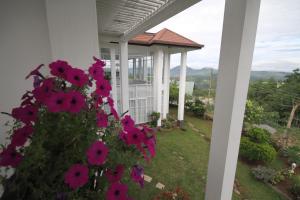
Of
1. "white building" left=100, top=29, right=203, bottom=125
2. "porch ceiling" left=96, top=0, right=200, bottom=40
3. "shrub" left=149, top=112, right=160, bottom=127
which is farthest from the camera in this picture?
"shrub" left=149, top=112, right=160, bottom=127

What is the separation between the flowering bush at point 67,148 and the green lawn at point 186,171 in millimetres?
1574

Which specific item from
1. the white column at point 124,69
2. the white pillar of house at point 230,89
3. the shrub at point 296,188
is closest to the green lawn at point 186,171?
the shrub at point 296,188

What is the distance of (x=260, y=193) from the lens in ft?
10.5

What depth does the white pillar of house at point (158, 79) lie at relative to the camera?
6.27 m

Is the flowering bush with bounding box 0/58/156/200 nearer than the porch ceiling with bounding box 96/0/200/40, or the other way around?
the flowering bush with bounding box 0/58/156/200

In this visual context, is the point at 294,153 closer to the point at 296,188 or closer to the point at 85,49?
the point at 296,188

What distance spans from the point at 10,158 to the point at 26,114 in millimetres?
173

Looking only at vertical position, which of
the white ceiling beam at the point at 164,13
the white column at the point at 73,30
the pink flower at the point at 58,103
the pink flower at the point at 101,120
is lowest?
the pink flower at the point at 101,120

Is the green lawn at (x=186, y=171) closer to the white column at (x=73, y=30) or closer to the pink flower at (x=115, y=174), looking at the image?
the pink flower at (x=115, y=174)

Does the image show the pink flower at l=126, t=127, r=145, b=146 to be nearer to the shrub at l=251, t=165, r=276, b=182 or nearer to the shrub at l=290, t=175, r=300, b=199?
the shrub at l=290, t=175, r=300, b=199

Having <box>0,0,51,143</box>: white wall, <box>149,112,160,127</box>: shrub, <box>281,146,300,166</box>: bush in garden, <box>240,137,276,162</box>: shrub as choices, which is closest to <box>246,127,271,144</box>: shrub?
<box>240,137,276,162</box>: shrub

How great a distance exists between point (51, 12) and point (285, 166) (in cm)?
589

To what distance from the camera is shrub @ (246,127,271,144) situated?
4.55 metres

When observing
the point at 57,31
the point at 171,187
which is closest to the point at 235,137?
the point at 57,31
